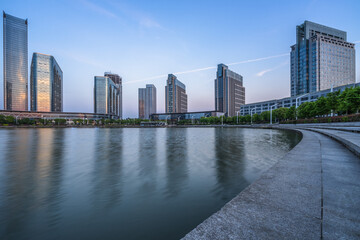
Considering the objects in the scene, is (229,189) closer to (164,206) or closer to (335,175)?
(164,206)

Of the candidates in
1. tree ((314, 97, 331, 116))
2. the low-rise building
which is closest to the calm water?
tree ((314, 97, 331, 116))

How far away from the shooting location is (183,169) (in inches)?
359

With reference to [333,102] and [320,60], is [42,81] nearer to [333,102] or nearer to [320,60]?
[333,102]

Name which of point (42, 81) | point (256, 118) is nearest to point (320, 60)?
point (256, 118)

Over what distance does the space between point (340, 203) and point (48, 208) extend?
7.01 metres

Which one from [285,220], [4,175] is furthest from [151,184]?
[4,175]

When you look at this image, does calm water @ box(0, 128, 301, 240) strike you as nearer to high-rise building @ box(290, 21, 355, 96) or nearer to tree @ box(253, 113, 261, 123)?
tree @ box(253, 113, 261, 123)

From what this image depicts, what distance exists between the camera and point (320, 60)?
142 meters

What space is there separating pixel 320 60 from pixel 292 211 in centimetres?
18505

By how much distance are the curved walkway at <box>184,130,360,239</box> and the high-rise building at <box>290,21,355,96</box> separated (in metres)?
174

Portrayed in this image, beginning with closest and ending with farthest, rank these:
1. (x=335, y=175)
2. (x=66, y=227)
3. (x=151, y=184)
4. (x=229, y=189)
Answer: (x=66, y=227)
(x=335, y=175)
(x=229, y=189)
(x=151, y=184)

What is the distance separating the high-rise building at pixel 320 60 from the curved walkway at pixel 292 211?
174287mm

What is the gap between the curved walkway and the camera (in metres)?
2.23

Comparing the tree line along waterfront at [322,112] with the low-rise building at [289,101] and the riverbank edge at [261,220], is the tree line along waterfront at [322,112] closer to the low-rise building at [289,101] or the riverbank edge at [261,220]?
the low-rise building at [289,101]
